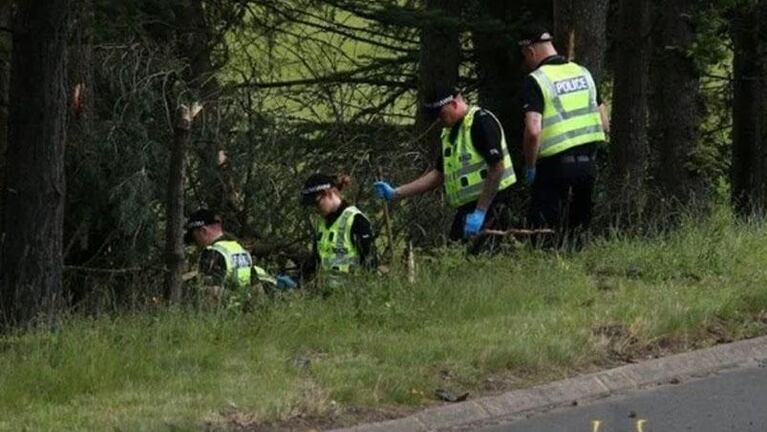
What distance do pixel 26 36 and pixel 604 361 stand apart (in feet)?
13.9

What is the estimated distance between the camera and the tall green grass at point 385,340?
22.2 feet

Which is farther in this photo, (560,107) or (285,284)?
(560,107)

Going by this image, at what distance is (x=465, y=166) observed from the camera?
410 inches

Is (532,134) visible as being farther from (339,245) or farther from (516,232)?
(339,245)

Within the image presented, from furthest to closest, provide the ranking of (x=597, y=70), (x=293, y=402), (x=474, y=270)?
(x=597, y=70)
(x=474, y=270)
(x=293, y=402)

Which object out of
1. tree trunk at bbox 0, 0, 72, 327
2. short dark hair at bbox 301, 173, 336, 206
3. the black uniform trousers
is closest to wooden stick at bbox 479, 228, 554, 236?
the black uniform trousers

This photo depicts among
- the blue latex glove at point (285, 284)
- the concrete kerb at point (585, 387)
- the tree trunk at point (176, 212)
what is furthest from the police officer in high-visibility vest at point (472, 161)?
the concrete kerb at point (585, 387)

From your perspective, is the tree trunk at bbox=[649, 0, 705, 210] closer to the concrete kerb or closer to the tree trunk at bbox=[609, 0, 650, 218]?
the tree trunk at bbox=[609, 0, 650, 218]

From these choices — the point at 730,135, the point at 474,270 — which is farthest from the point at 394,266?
the point at 730,135

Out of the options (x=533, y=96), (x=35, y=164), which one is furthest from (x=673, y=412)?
(x=35, y=164)

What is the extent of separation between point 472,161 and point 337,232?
1047 mm

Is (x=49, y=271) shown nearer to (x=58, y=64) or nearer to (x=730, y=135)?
(x=58, y=64)

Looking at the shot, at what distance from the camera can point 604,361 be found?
315 inches

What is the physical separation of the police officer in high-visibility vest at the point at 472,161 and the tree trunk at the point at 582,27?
3.13 metres
